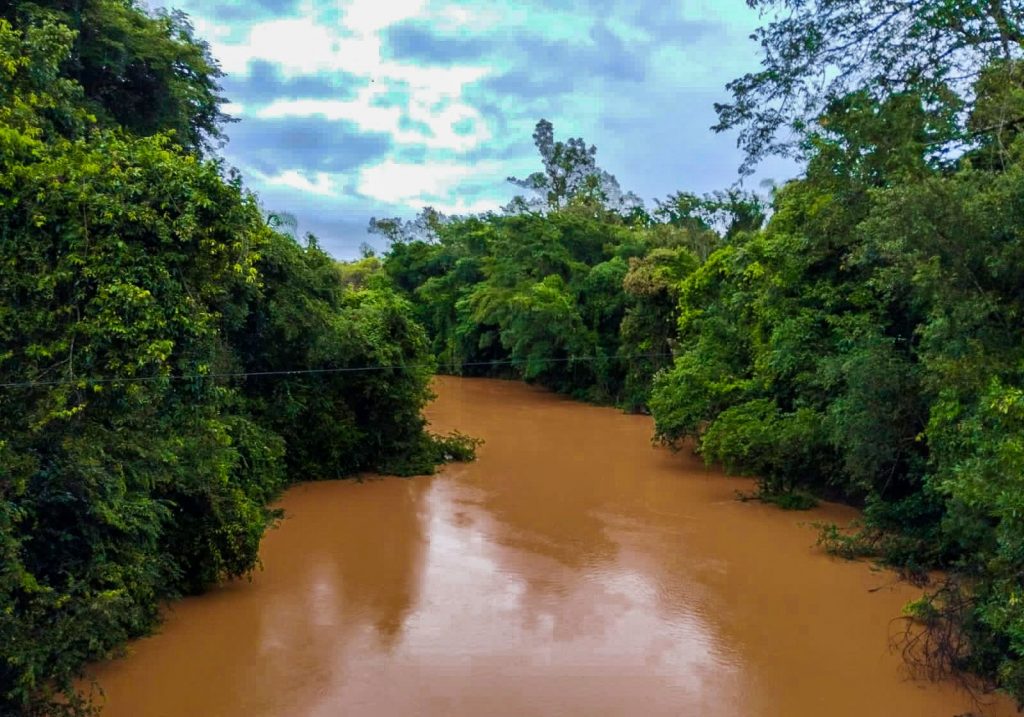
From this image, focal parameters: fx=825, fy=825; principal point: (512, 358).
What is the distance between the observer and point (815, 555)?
10758 millimetres

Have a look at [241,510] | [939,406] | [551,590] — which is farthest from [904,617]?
[241,510]

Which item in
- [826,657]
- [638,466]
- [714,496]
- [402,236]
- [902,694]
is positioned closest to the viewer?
[902,694]

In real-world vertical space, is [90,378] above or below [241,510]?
above

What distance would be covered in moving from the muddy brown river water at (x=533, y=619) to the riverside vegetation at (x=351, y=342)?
1.85 ft

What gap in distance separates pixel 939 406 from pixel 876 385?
1707 millimetres

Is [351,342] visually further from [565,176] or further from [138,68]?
[565,176]

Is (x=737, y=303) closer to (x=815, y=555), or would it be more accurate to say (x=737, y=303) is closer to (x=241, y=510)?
(x=815, y=555)

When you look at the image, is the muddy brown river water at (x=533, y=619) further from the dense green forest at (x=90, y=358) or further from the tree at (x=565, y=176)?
the tree at (x=565, y=176)

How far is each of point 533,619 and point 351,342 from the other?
702cm

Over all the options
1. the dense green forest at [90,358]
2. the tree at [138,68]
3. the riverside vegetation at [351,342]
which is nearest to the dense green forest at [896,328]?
the riverside vegetation at [351,342]

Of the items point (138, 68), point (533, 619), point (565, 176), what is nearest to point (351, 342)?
point (138, 68)

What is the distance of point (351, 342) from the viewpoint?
1418 cm

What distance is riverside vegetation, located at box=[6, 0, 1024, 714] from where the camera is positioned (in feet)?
18.4

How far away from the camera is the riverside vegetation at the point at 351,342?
5.62 metres
